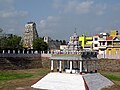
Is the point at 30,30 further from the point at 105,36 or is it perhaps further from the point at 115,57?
the point at 115,57

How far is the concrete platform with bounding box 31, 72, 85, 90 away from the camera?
2669 cm

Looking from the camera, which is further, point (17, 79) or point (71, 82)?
point (17, 79)

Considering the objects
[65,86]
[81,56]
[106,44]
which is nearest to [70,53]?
[81,56]

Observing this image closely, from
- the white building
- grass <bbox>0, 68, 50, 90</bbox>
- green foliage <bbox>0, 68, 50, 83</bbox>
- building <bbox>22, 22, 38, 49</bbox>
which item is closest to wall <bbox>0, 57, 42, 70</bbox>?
green foliage <bbox>0, 68, 50, 83</bbox>

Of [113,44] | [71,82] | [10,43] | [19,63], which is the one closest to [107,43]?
[113,44]

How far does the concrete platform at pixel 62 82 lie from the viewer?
26.7 m

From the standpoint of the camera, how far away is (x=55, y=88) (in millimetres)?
27000

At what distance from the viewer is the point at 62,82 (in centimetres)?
2786

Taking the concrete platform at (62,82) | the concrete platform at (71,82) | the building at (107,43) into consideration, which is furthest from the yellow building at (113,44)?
the concrete platform at (62,82)

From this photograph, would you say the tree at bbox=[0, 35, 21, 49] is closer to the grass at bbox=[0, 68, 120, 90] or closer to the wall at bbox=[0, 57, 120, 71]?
the wall at bbox=[0, 57, 120, 71]

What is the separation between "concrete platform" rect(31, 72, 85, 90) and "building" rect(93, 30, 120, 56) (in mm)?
37909

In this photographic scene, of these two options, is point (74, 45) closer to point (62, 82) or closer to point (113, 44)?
point (62, 82)

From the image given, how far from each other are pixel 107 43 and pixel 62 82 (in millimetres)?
43869

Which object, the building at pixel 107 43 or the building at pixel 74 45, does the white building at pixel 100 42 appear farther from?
the building at pixel 74 45
